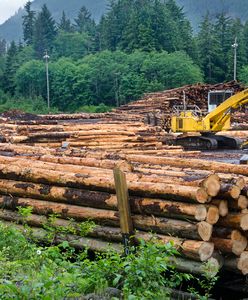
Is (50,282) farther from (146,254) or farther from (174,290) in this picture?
(174,290)

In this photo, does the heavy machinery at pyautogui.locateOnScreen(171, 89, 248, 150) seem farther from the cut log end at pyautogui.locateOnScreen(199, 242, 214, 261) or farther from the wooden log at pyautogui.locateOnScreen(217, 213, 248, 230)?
the cut log end at pyautogui.locateOnScreen(199, 242, 214, 261)

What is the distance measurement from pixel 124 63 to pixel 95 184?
4663cm

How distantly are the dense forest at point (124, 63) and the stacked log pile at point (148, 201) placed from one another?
134 feet

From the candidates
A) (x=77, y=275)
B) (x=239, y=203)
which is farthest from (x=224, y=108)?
(x=77, y=275)

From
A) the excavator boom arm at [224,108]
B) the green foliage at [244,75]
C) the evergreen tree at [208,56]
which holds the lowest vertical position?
the excavator boom arm at [224,108]

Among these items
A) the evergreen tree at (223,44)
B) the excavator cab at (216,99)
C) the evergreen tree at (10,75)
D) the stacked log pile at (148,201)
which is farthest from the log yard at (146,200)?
the evergreen tree at (10,75)

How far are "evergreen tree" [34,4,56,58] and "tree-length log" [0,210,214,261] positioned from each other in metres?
76.7

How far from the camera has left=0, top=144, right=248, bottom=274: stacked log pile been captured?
22.6ft

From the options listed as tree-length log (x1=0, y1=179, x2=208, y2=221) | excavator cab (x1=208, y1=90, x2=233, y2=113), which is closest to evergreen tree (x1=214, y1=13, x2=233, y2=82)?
excavator cab (x1=208, y1=90, x2=233, y2=113)

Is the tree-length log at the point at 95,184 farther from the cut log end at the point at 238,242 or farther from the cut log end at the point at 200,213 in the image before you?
the cut log end at the point at 238,242

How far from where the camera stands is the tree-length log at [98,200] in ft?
22.7

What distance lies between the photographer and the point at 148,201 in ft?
24.1

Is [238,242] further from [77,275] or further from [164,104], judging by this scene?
[164,104]

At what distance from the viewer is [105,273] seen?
5.88m
